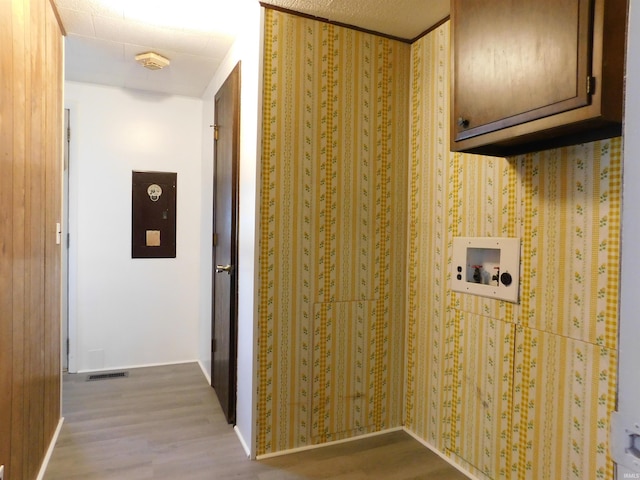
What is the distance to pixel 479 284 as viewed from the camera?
1941 millimetres

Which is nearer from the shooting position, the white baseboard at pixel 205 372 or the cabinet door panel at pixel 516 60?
the cabinet door panel at pixel 516 60

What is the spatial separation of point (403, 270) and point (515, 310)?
2.61 feet

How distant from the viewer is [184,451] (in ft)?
7.16

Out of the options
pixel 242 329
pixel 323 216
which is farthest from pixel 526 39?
pixel 242 329

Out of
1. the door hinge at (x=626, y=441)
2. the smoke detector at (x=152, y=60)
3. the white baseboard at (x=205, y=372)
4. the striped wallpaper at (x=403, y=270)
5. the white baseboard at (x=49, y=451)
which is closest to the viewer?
the door hinge at (x=626, y=441)

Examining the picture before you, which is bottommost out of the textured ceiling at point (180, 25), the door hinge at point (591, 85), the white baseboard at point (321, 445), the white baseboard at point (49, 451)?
the white baseboard at point (321, 445)

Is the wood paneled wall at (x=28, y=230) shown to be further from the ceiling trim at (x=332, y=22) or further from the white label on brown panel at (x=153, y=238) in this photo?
the white label on brown panel at (x=153, y=238)

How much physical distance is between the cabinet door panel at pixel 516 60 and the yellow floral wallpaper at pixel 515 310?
0.35 meters

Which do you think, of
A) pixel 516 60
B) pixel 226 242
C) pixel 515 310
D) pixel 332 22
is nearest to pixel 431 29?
pixel 332 22

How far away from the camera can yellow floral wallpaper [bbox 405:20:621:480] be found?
1.45 m

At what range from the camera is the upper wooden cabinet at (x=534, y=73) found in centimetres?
115

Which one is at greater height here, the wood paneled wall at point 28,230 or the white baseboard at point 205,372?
the wood paneled wall at point 28,230

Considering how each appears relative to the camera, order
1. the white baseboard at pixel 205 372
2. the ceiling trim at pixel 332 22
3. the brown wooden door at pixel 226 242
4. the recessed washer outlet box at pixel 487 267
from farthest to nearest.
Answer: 1. the white baseboard at pixel 205 372
2. the brown wooden door at pixel 226 242
3. the ceiling trim at pixel 332 22
4. the recessed washer outlet box at pixel 487 267

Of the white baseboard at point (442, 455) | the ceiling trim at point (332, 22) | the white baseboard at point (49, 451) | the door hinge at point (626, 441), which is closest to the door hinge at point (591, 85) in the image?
the door hinge at point (626, 441)
